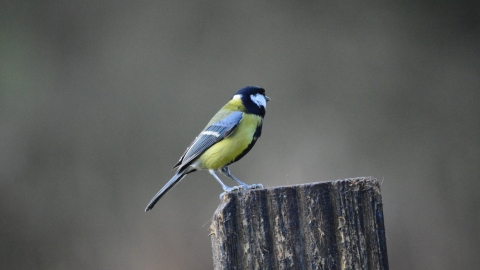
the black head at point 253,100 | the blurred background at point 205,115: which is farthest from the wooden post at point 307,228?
the blurred background at point 205,115

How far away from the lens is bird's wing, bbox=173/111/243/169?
226cm

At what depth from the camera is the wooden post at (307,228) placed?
110cm

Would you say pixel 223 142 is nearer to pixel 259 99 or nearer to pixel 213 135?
pixel 213 135

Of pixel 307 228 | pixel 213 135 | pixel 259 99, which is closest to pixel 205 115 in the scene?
pixel 259 99

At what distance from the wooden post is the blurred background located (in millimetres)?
2814

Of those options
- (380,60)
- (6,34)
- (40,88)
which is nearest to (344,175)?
(380,60)

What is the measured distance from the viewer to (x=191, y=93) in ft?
13.6

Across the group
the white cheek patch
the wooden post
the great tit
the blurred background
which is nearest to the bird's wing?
the great tit

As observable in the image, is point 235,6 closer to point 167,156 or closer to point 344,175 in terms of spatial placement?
point 167,156

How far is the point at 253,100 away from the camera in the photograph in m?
2.43

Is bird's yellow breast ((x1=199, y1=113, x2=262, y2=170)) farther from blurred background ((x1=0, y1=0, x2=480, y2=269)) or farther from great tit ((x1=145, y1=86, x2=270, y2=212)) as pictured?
blurred background ((x1=0, y1=0, x2=480, y2=269))

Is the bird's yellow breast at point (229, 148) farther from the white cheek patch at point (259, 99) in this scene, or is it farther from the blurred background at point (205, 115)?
the blurred background at point (205, 115)

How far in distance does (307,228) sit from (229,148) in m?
1.16

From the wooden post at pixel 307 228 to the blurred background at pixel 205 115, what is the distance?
2814 mm
